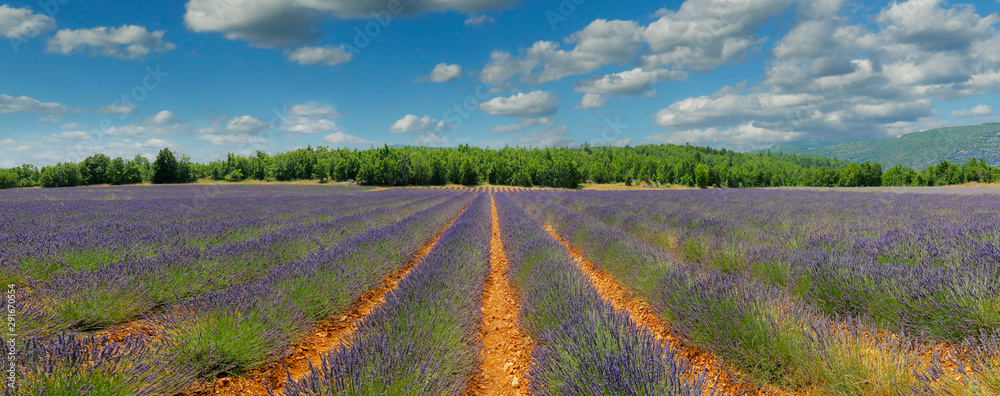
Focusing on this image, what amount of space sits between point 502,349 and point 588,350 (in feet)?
4.26

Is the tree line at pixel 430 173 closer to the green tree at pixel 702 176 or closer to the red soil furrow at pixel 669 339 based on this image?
the green tree at pixel 702 176

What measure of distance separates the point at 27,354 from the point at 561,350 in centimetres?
259

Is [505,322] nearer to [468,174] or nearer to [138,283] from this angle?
[138,283]

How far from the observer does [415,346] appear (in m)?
2.17

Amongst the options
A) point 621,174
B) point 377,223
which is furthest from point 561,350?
point 621,174

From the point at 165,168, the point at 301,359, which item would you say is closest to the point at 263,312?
the point at 301,359

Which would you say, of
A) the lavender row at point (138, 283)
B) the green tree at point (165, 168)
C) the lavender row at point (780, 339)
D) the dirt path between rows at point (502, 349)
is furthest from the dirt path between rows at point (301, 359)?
the green tree at point (165, 168)

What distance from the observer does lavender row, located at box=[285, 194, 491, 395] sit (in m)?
1.68

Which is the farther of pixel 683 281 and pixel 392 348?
pixel 683 281

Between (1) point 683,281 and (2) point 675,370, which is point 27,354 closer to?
(2) point 675,370

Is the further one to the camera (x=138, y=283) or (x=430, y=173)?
(x=430, y=173)

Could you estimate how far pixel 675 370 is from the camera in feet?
5.26

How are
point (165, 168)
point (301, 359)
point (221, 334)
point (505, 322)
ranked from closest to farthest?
1. point (221, 334)
2. point (301, 359)
3. point (505, 322)
4. point (165, 168)

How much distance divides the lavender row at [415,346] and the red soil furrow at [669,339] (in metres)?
1.24
